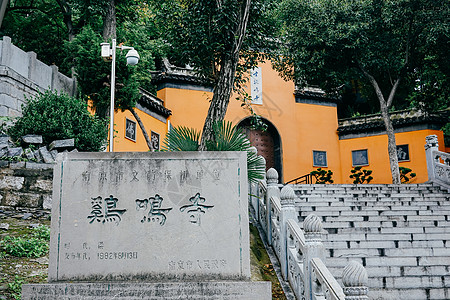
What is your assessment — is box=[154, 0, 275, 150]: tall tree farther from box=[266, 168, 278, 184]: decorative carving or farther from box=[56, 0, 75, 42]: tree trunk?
box=[56, 0, 75, 42]: tree trunk

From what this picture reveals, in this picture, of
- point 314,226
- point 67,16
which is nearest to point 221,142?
point 314,226

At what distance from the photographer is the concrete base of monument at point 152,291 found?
422 cm

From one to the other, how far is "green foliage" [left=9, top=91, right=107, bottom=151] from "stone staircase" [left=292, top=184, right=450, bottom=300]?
5126 millimetres

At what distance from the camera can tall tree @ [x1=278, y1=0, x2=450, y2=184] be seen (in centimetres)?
1825

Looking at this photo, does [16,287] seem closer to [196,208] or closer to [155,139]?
[196,208]

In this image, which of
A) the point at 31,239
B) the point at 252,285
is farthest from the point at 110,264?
the point at 31,239

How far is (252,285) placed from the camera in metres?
4.25

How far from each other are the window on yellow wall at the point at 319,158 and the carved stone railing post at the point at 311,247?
678 inches

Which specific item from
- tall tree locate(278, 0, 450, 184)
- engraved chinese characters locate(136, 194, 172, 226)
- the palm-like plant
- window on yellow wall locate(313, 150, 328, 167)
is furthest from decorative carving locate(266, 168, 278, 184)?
window on yellow wall locate(313, 150, 328, 167)

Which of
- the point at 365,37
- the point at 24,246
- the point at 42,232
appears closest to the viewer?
the point at 24,246

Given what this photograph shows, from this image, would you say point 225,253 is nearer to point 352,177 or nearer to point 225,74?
point 225,74

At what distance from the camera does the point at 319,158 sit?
23.4m

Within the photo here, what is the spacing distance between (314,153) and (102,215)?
19726 mm

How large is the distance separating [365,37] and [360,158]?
7.04 meters
